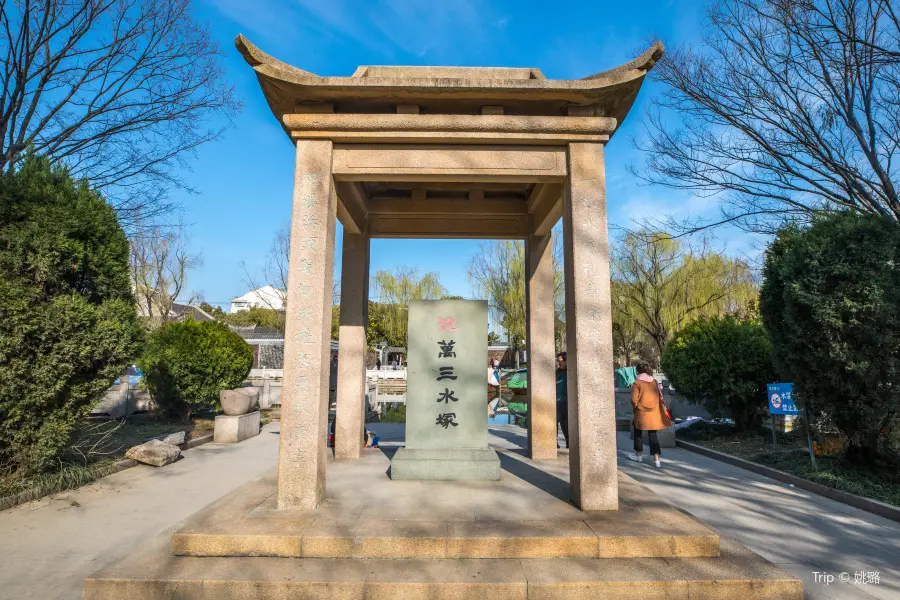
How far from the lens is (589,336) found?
4184 millimetres

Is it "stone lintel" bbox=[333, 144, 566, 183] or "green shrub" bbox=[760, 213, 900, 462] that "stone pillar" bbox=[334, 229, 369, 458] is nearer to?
"stone lintel" bbox=[333, 144, 566, 183]

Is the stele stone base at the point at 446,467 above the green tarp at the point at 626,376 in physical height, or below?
below

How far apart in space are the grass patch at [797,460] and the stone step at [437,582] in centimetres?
342

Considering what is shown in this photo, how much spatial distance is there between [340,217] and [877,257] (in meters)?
6.52

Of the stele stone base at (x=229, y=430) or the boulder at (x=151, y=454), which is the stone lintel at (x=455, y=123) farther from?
the stele stone base at (x=229, y=430)

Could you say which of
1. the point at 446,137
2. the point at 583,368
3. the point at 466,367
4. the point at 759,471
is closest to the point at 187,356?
the point at 466,367

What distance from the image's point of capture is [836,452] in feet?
21.9

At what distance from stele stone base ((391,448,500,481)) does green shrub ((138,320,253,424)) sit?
23.9 feet

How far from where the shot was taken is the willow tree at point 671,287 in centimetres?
1917

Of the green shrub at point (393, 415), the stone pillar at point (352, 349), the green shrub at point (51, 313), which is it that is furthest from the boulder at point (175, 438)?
the green shrub at point (393, 415)

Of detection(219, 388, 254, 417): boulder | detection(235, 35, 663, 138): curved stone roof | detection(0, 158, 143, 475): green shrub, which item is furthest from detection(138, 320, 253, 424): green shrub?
detection(235, 35, 663, 138): curved stone roof

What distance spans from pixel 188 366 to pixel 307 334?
25.6ft

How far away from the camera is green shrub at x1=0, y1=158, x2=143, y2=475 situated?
523 cm

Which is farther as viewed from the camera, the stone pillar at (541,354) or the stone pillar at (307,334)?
the stone pillar at (541,354)
